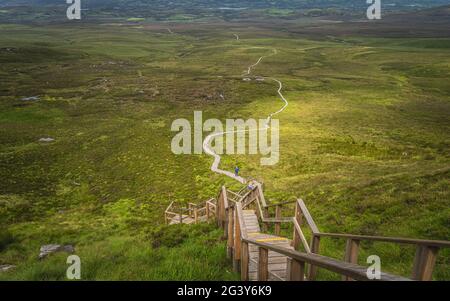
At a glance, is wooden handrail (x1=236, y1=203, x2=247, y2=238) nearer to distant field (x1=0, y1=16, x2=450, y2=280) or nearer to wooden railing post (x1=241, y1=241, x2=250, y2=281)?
wooden railing post (x1=241, y1=241, x2=250, y2=281)

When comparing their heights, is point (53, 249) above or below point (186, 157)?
above

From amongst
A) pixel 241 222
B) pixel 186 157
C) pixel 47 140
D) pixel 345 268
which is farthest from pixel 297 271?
pixel 47 140

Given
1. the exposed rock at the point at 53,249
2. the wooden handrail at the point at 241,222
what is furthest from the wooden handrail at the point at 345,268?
the exposed rock at the point at 53,249

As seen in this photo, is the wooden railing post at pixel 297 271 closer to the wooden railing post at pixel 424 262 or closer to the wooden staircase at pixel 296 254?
the wooden staircase at pixel 296 254

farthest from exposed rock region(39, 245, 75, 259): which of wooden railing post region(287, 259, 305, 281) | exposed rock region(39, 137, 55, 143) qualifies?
exposed rock region(39, 137, 55, 143)

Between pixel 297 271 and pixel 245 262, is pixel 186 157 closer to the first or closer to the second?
pixel 245 262

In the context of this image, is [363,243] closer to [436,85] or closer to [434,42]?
[436,85]

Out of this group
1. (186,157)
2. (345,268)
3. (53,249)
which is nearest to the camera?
(345,268)
